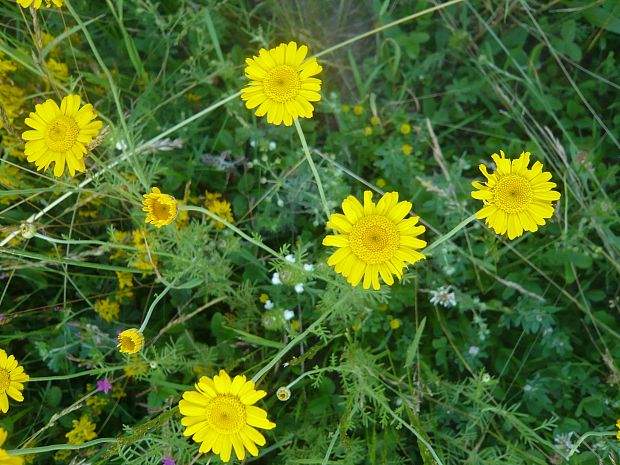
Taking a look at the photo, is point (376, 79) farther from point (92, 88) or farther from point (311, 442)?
point (311, 442)

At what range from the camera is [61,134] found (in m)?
1.84

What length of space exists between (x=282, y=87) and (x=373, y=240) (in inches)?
22.4

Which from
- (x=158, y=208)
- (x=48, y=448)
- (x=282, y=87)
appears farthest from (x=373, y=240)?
(x=48, y=448)

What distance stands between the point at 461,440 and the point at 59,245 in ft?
6.62

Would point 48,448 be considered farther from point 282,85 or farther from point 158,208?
point 282,85

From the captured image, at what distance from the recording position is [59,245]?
8.50 ft

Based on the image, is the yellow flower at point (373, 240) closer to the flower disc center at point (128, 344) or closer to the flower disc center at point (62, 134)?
the flower disc center at point (128, 344)

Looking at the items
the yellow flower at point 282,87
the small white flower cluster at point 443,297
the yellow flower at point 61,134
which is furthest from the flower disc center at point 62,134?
the small white flower cluster at point 443,297

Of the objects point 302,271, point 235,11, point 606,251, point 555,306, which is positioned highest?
point 235,11

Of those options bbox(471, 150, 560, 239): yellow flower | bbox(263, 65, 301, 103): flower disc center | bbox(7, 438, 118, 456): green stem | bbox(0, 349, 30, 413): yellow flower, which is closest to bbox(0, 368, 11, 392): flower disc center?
bbox(0, 349, 30, 413): yellow flower

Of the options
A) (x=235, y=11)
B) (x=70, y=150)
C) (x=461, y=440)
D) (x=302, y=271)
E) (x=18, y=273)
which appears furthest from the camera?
(x=235, y=11)

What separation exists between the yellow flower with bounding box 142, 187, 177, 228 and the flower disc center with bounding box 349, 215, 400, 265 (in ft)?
1.81

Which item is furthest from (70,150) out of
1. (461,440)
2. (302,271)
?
(461,440)

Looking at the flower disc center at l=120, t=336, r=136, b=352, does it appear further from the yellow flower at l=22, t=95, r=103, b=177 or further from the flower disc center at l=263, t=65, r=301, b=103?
the flower disc center at l=263, t=65, r=301, b=103
